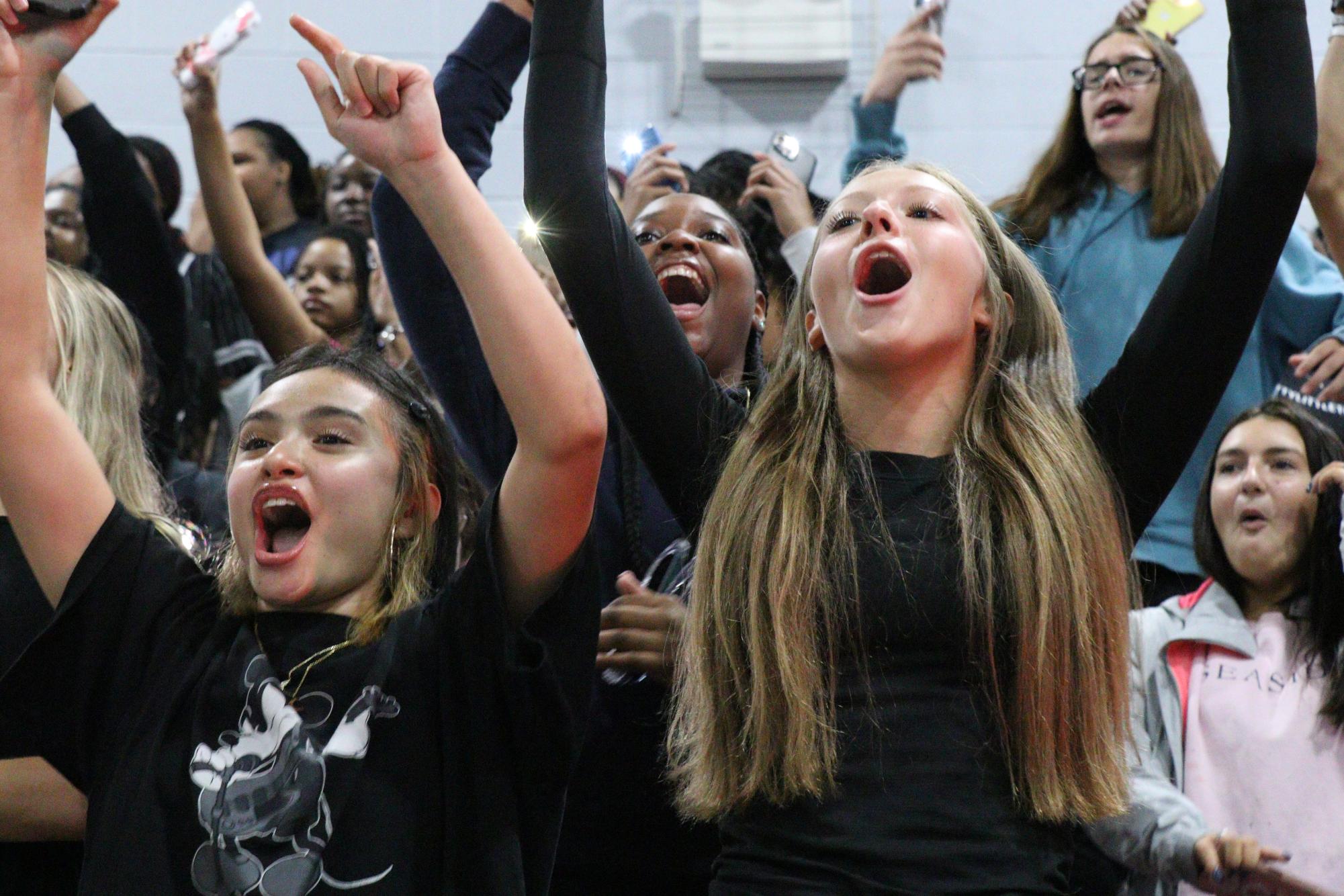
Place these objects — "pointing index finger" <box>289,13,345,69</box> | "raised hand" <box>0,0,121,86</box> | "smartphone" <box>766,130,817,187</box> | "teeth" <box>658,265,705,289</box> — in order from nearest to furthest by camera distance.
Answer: "pointing index finger" <box>289,13,345,69</box>, "raised hand" <box>0,0,121,86</box>, "teeth" <box>658,265,705,289</box>, "smartphone" <box>766,130,817,187</box>

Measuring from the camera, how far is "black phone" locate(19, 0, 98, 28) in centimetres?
135

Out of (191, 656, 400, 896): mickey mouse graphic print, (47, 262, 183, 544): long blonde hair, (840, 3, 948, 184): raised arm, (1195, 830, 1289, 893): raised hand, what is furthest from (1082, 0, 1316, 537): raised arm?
(840, 3, 948, 184): raised arm

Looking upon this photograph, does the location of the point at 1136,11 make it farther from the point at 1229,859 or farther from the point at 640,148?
the point at 1229,859

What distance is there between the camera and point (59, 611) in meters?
1.43

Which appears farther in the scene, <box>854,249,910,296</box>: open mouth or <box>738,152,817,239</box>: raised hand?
<box>738,152,817,239</box>: raised hand

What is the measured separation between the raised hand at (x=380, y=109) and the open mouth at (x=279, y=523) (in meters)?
0.37

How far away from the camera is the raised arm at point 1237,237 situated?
137cm

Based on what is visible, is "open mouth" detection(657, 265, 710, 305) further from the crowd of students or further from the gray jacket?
the gray jacket

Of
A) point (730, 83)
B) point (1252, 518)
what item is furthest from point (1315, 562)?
point (730, 83)

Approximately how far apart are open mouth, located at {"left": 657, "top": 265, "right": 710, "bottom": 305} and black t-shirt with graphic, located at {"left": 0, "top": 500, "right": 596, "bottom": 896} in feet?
2.31

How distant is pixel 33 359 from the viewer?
1442 mm

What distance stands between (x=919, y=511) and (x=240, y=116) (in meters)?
3.73

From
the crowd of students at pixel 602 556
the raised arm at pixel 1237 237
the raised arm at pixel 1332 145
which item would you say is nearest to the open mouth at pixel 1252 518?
the crowd of students at pixel 602 556

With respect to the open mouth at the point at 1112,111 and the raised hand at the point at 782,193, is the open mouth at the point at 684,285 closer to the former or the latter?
the raised hand at the point at 782,193
